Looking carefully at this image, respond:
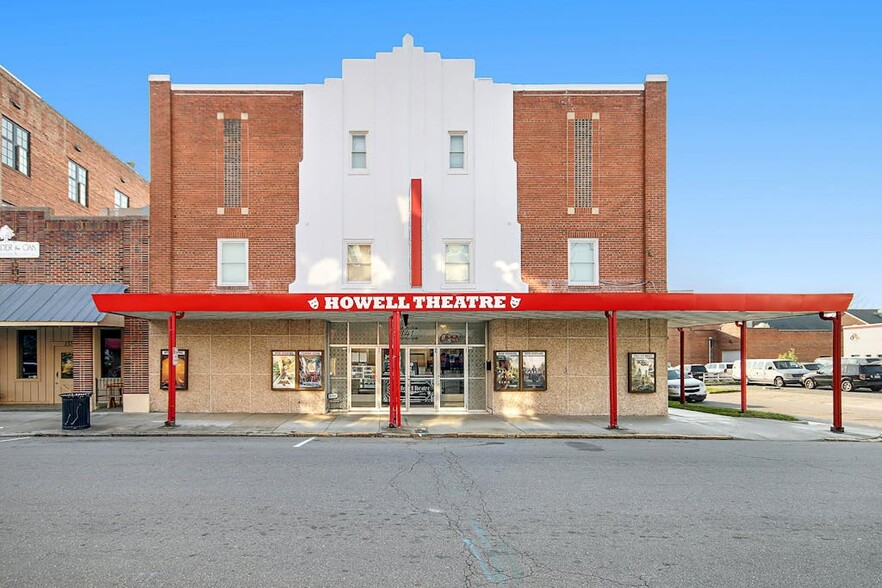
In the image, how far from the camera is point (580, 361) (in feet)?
62.5

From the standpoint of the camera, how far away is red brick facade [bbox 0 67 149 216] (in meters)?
25.3

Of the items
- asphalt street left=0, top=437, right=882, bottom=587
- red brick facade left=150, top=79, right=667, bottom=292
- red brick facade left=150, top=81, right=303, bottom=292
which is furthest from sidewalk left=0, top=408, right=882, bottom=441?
red brick facade left=150, top=81, right=303, bottom=292

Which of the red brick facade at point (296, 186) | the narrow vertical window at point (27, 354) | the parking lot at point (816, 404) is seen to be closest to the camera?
the red brick facade at point (296, 186)

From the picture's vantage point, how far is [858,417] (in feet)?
66.0

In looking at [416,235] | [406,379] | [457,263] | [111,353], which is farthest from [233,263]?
[457,263]

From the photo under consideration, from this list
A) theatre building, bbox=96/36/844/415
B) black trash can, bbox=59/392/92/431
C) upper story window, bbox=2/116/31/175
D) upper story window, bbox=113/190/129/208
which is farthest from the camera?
upper story window, bbox=113/190/129/208

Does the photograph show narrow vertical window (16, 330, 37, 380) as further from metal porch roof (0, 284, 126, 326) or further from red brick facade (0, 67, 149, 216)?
red brick facade (0, 67, 149, 216)

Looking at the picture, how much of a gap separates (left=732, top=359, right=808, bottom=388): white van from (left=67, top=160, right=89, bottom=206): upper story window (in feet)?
131

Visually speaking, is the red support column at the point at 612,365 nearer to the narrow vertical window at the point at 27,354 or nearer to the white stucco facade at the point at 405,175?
the white stucco facade at the point at 405,175

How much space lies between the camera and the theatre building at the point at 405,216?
62.2ft

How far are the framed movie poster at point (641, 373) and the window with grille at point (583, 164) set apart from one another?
16.3 ft

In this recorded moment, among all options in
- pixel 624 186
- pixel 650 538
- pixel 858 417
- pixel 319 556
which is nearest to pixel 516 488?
pixel 650 538

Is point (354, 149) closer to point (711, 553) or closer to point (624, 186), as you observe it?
point (624, 186)

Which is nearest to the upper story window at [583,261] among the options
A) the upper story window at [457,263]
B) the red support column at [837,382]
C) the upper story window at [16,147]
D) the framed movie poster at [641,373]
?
the framed movie poster at [641,373]
